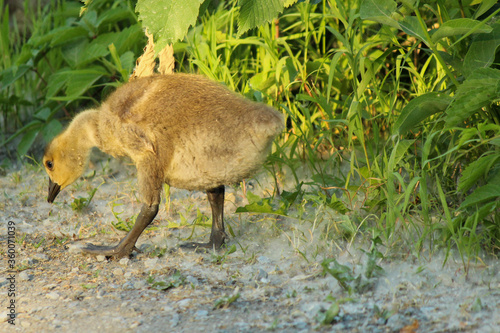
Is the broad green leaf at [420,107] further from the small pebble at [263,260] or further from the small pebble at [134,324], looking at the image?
the small pebble at [134,324]

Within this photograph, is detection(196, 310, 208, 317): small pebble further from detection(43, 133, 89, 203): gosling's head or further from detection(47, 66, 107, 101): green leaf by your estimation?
detection(47, 66, 107, 101): green leaf

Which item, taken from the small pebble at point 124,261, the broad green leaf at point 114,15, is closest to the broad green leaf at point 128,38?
the broad green leaf at point 114,15

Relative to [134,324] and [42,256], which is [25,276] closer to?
[42,256]

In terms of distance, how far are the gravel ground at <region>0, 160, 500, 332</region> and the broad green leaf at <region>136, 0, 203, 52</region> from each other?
4.04 ft

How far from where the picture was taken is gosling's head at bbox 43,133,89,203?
3609 millimetres

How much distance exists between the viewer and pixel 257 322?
253 centimetres

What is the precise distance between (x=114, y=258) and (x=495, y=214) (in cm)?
207

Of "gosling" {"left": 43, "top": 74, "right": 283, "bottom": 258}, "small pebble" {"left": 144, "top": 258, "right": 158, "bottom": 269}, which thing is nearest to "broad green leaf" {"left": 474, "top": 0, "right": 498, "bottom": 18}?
"gosling" {"left": 43, "top": 74, "right": 283, "bottom": 258}

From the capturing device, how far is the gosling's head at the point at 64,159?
3609 mm

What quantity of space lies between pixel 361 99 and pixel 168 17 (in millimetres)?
1735

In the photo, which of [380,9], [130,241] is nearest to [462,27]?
[380,9]

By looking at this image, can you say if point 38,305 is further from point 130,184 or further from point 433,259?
point 433,259

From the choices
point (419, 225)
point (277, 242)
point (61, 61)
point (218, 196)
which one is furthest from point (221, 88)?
point (61, 61)

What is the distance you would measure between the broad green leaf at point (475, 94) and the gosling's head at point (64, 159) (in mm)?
2202
